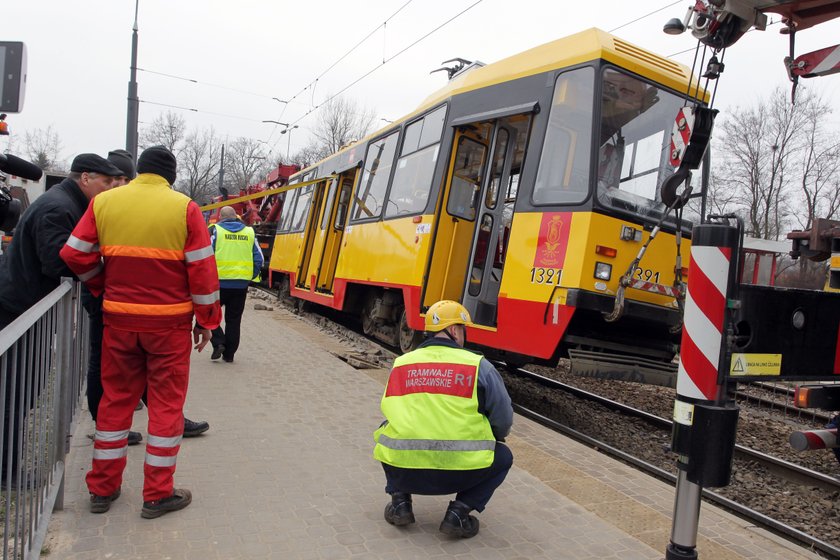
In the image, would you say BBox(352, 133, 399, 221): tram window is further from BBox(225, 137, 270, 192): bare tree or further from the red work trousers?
BBox(225, 137, 270, 192): bare tree

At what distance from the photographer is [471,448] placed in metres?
3.20

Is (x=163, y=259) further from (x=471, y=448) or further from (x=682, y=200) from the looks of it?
(x=682, y=200)

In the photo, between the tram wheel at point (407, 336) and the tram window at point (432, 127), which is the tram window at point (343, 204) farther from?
the tram window at point (432, 127)

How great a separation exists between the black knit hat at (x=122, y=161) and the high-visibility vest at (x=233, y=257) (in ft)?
9.11

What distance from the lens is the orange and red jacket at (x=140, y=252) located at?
3.29 meters

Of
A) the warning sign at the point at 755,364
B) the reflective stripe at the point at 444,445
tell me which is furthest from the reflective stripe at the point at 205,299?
the warning sign at the point at 755,364

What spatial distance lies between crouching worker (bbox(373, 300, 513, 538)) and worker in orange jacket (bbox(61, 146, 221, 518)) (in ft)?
3.64

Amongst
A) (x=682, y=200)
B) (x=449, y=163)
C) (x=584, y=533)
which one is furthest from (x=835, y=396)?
(x=449, y=163)

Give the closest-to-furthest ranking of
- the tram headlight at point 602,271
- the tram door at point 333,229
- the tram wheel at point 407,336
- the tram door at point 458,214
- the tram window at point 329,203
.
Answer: the tram headlight at point 602,271
the tram door at point 458,214
the tram wheel at point 407,336
the tram door at point 333,229
the tram window at point 329,203

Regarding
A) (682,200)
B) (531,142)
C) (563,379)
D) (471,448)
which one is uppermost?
(531,142)

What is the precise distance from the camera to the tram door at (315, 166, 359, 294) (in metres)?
11.6

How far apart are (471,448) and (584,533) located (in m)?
0.89

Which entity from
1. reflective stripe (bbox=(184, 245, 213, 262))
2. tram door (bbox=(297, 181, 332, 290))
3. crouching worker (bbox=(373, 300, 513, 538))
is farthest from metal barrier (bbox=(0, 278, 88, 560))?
tram door (bbox=(297, 181, 332, 290))

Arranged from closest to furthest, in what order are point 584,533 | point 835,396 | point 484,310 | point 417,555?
point 417,555
point 584,533
point 835,396
point 484,310
